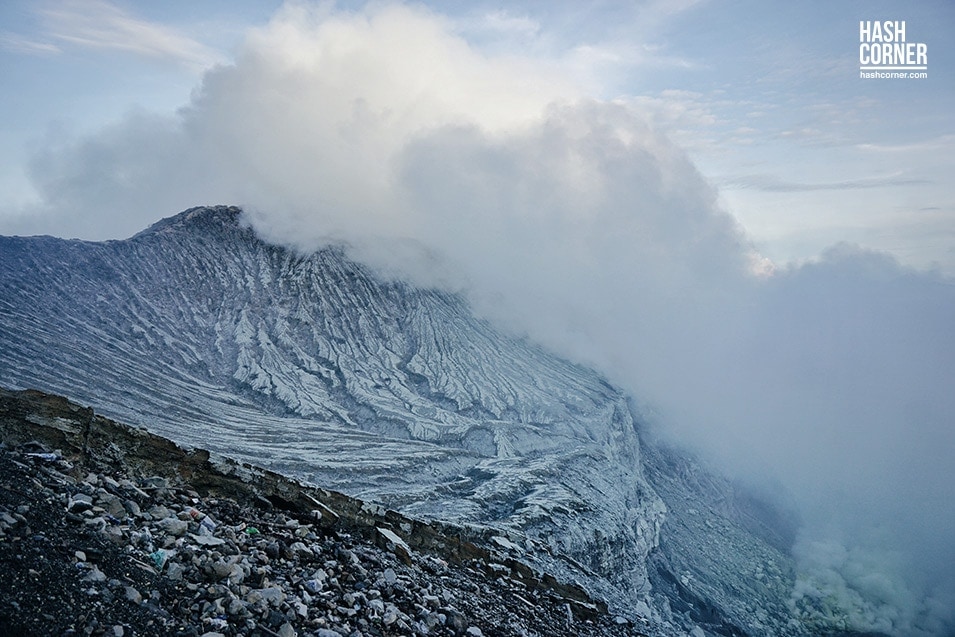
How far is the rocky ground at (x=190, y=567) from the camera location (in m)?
6.98

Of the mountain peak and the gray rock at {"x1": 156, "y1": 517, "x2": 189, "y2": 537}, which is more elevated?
the mountain peak

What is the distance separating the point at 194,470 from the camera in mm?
12297

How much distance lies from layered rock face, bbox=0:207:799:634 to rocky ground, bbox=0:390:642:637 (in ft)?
33.5

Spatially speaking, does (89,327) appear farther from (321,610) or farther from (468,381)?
(321,610)

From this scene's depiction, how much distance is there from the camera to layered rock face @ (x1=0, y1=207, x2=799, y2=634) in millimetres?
38688

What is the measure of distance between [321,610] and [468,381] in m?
60.4

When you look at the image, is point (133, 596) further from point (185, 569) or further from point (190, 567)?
point (190, 567)

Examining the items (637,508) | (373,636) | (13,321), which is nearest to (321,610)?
(373,636)

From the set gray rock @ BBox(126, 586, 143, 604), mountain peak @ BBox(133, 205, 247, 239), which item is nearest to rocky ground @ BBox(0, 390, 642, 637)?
gray rock @ BBox(126, 586, 143, 604)

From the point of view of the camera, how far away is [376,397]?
6116 centimetres

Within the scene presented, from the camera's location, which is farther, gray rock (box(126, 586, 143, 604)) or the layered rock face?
A: the layered rock face

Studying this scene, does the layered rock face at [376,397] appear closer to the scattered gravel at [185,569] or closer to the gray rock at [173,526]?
the scattered gravel at [185,569]

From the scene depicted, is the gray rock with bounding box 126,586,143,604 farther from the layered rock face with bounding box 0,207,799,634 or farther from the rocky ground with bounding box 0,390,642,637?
the layered rock face with bounding box 0,207,799,634

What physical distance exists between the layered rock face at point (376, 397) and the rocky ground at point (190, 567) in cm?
1021
